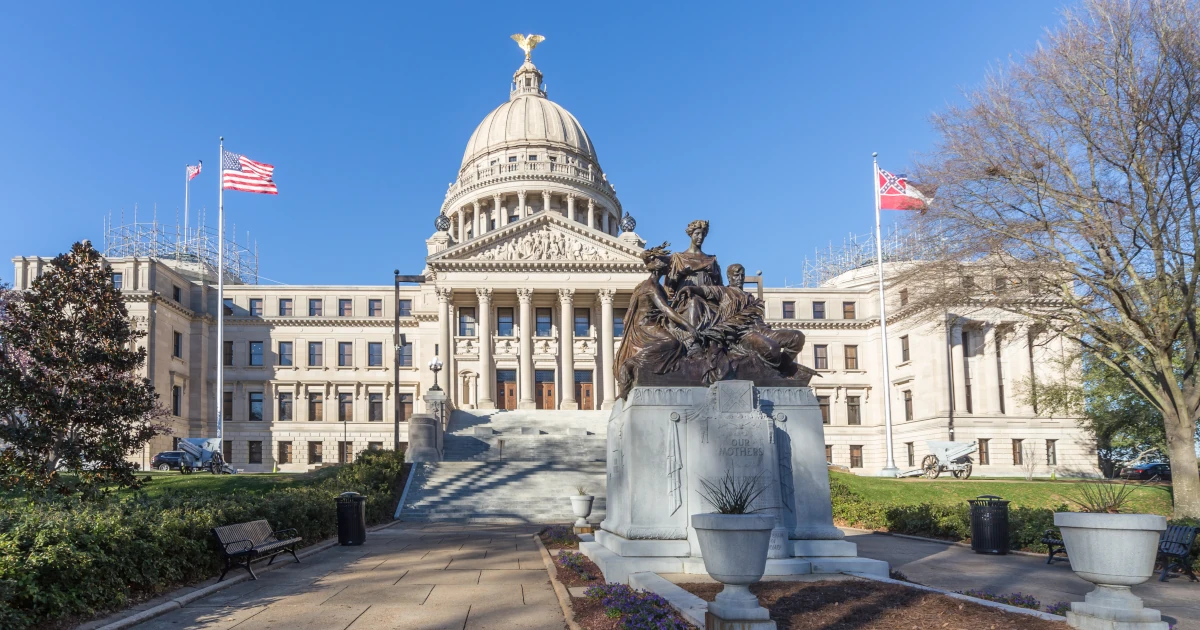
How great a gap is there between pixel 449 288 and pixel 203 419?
24.0m

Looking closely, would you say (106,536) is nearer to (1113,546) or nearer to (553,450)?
(1113,546)

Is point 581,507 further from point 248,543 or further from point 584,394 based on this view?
point 584,394

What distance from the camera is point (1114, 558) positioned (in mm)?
7707

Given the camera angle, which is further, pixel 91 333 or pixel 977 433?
pixel 977 433

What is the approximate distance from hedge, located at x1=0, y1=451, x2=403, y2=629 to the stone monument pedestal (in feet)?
20.0

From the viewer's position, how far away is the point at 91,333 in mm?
17609

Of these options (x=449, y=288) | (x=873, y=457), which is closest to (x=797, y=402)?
(x=449, y=288)

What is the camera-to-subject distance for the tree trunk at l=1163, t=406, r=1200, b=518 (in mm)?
22094

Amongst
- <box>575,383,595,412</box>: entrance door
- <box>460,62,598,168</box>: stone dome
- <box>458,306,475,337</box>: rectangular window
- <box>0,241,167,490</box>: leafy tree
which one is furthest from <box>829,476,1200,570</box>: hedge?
<box>460,62,598,168</box>: stone dome

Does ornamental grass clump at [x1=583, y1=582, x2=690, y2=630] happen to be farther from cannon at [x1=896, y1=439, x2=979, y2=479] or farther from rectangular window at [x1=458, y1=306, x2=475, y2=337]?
rectangular window at [x1=458, y1=306, x2=475, y2=337]

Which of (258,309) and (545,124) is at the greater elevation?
(545,124)

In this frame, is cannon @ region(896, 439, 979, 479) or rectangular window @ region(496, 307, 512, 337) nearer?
cannon @ region(896, 439, 979, 479)

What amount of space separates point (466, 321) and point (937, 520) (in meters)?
48.8

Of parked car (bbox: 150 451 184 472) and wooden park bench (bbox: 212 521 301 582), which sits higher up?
wooden park bench (bbox: 212 521 301 582)
